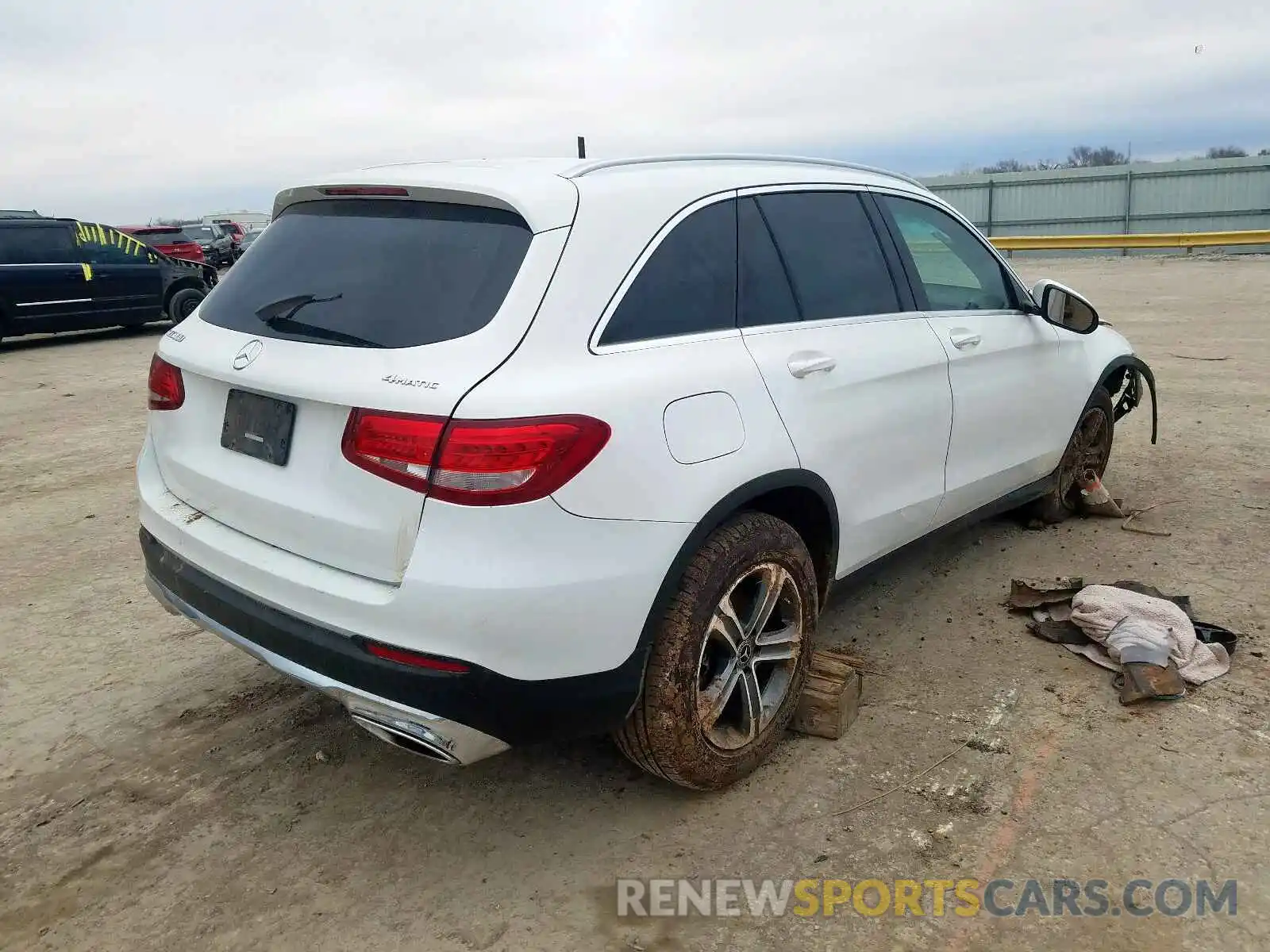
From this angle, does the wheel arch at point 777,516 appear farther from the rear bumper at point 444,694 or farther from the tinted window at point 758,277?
the tinted window at point 758,277

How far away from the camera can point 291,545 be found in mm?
2459

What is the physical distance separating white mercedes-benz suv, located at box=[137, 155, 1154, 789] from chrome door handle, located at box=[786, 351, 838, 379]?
0.01 meters

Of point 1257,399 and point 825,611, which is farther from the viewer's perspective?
point 1257,399

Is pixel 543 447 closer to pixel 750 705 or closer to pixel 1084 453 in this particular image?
pixel 750 705

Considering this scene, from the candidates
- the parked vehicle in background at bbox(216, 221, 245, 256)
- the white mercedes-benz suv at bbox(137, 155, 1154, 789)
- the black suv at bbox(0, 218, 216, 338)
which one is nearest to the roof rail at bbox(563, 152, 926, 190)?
the white mercedes-benz suv at bbox(137, 155, 1154, 789)

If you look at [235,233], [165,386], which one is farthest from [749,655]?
[235,233]

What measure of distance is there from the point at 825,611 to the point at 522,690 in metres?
2.10

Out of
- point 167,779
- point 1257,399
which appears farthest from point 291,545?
point 1257,399

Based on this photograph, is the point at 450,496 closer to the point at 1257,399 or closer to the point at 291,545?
the point at 291,545

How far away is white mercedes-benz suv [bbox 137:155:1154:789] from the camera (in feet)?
7.16

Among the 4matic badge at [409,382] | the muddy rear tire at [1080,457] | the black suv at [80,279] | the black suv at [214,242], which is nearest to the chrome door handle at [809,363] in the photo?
the 4matic badge at [409,382]

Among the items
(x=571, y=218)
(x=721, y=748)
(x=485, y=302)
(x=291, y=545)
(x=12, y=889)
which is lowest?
(x=12, y=889)

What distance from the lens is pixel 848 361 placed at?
3059 millimetres

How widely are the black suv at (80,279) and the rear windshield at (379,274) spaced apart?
12.2m
